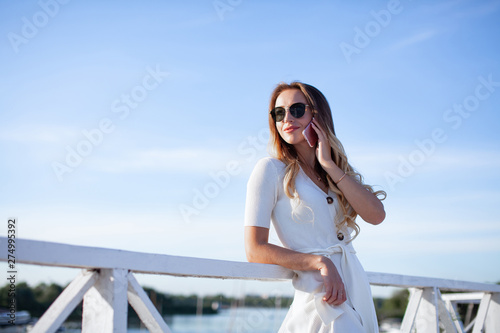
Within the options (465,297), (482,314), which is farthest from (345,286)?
(465,297)

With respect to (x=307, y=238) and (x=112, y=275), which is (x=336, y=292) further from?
(x=112, y=275)

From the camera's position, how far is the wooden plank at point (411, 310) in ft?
10.5

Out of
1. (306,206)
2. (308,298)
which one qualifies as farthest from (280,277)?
(306,206)

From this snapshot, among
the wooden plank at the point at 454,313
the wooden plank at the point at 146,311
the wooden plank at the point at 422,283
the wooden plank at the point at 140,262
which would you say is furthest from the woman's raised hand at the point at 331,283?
the wooden plank at the point at 454,313

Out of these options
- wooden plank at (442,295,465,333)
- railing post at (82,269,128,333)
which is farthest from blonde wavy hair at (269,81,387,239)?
wooden plank at (442,295,465,333)

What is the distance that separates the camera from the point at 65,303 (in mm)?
1609

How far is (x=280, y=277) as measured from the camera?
239 centimetres

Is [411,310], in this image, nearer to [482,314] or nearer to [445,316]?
[445,316]

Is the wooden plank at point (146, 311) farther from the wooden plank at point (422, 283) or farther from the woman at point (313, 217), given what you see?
the wooden plank at point (422, 283)

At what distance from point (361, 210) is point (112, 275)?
144cm

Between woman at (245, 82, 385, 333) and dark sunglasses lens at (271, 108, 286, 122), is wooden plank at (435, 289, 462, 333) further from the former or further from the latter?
dark sunglasses lens at (271, 108, 286, 122)

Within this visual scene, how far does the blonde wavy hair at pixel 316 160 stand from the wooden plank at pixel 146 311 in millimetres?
1024

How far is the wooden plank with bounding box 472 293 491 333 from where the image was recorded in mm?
3809

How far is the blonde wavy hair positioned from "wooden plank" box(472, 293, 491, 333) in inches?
74.3
